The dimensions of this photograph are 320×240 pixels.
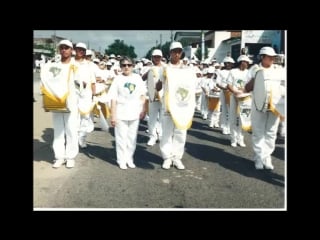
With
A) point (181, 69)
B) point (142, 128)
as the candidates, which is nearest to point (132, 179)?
point (181, 69)

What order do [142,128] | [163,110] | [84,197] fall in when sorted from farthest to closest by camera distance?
[142,128] < [163,110] < [84,197]

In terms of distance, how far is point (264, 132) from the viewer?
7.62 metres

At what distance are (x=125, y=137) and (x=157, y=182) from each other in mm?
1116

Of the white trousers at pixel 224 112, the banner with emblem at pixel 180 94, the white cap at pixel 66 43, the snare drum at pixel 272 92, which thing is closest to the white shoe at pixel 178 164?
the banner with emblem at pixel 180 94

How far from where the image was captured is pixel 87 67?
8.41m

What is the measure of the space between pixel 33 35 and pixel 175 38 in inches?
88.9

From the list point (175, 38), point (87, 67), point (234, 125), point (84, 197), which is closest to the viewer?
point (84, 197)

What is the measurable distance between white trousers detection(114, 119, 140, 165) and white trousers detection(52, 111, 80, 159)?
74 centimetres

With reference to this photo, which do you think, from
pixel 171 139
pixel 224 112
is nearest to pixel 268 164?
pixel 171 139

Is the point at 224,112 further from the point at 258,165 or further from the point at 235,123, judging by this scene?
the point at 258,165

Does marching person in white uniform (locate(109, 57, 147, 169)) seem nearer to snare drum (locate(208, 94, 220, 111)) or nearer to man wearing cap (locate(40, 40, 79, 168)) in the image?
man wearing cap (locate(40, 40, 79, 168))

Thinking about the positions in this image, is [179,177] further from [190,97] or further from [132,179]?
[190,97]

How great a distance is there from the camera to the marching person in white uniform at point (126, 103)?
732cm

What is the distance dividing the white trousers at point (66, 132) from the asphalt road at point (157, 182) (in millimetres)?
322
